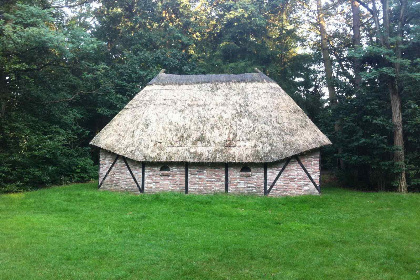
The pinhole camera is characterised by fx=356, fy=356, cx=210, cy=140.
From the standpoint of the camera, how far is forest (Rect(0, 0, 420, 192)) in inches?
672

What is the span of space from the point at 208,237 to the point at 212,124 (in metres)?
8.15

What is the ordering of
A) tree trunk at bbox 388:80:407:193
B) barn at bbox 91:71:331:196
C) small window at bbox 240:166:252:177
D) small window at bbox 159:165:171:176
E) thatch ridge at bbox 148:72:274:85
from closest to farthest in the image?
barn at bbox 91:71:331:196, small window at bbox 240:166:252:177, small window at bbox 159:165:171:176, tree trunk at bbox 388:80:407:193, thatch ridge at bbox 148:72:274:85

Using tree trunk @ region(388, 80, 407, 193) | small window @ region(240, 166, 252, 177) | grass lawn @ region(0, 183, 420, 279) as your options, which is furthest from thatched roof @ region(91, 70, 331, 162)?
tree trunk @ region(388, 80, 407, 193)

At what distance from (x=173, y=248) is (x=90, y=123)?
21.2 metres

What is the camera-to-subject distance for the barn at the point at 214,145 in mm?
15484

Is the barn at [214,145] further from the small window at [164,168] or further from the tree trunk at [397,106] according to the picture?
the tree trunk at [397,106]

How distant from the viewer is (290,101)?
17859mm

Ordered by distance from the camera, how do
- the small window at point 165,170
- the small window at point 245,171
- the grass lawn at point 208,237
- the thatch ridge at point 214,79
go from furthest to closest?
the thatch ridge at point 214,79 < the small window at point 165,170 < the small window at point 245,171 < the grass lawn at point 208,237

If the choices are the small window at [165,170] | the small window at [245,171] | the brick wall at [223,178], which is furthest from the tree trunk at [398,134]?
the small window at [165,170]

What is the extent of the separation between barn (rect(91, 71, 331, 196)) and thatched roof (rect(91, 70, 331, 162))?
44mm

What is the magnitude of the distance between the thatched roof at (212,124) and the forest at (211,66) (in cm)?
400

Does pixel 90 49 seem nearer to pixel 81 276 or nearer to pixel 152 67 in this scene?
pixel 152 67

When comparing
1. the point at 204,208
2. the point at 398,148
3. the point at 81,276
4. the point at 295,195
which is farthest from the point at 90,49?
the point at 398,148

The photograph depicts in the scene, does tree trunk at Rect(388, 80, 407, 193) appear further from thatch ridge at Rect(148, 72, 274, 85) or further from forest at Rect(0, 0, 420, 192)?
thatch ridge at Rect(148, 72, 274, 85)
